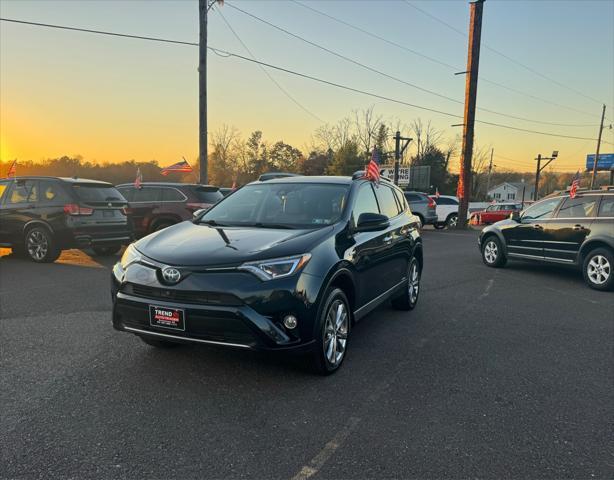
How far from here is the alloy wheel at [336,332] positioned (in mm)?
A: 3748

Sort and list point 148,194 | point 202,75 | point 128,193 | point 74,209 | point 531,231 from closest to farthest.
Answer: point 74,209, point 531,231, point 148,194, point 128,193, point 202,75

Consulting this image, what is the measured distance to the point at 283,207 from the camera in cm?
460

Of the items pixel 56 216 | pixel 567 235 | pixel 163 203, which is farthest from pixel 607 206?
pixel 56 216

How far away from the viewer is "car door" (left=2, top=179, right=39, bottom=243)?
9.22m

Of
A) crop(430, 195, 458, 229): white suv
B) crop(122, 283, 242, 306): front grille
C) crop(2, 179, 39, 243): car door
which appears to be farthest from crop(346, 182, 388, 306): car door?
crop(430, 195, 458, 229): white suv

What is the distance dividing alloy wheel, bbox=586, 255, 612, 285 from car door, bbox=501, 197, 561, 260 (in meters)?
1.11

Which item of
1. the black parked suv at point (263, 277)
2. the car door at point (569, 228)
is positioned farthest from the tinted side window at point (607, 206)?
the black parked suv at point (263, 277)

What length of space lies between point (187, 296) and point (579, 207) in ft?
26.0

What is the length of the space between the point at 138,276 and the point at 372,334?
2691mm

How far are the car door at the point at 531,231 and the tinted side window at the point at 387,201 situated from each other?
458cm

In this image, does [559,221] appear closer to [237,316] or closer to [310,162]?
[237,316]

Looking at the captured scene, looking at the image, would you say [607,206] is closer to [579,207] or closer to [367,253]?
[579,207]

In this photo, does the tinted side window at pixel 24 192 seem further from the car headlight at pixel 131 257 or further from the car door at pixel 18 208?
the car headlight at pixel 131 257

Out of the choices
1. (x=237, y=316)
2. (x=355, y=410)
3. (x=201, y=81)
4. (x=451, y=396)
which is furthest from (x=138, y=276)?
(x=201, y=81)
